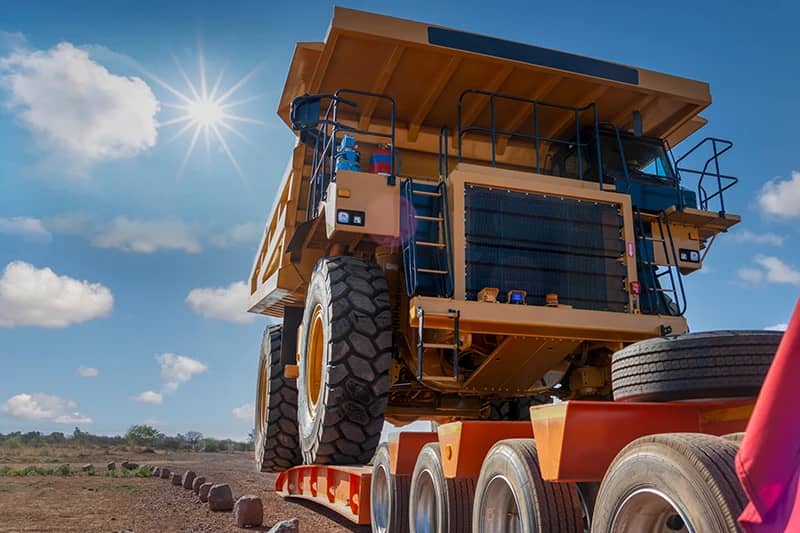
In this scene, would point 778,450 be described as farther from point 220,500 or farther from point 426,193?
point 220,500

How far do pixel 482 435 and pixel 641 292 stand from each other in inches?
134

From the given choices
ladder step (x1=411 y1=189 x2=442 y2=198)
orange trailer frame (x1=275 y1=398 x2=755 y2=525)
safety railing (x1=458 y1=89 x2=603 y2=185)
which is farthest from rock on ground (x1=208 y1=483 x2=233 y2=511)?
orange trailer frame (x1=275 y1=398 x2=755 y2=525)

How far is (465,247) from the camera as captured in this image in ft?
19.2

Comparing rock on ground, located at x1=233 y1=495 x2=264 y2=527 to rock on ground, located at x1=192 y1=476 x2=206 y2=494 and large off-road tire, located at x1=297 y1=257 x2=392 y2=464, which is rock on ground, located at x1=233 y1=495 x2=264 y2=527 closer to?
large off-road tire, located at x1=297 y1=257 x2=392 y2=464

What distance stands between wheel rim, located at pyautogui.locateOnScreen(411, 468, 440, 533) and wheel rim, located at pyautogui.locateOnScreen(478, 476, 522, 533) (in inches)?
33.7

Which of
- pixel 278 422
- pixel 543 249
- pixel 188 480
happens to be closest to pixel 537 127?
pixel 543 249

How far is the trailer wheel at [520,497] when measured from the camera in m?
2.89

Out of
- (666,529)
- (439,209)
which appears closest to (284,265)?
(439,209)

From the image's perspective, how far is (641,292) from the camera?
6516 mm

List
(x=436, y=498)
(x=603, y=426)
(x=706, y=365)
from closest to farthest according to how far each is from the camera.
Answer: (x=603, y=426) → (x=706, y=365) → (x=436, y=498)

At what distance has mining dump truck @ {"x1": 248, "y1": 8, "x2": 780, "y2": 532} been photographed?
5.00 meters

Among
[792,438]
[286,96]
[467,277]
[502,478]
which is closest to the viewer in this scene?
[792,438]

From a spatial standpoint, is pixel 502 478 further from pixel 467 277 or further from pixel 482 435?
pixel 467 277

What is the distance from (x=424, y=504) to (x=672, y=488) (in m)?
2.46
